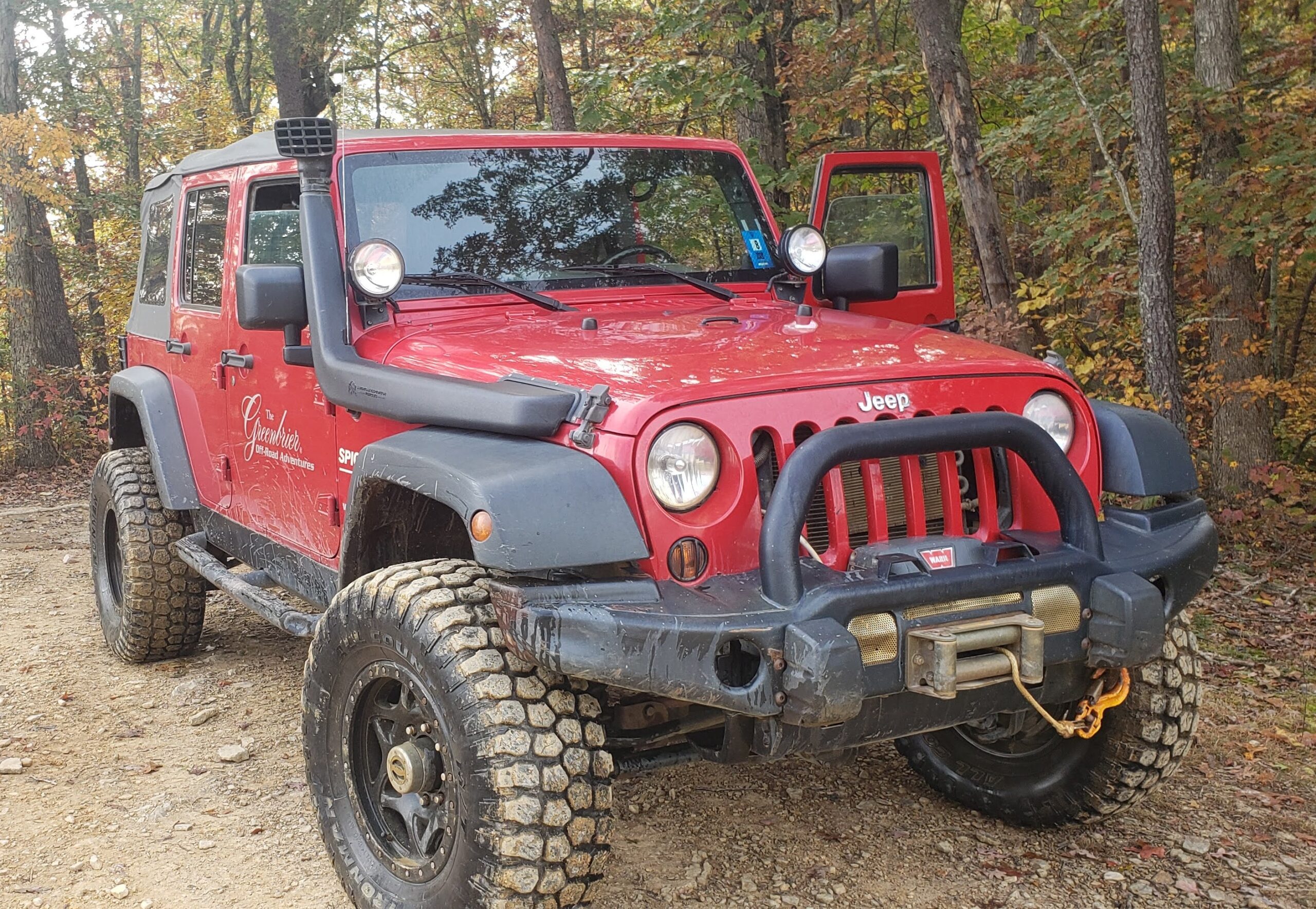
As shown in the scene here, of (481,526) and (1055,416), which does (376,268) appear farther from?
(1055,416)

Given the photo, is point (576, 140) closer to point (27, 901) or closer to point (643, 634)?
point (643, 634)

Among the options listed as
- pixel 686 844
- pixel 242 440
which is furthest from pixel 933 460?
pixel 242 440

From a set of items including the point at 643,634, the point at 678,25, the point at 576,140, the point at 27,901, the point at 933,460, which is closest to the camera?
the point at 643,634

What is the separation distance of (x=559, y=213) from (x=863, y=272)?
41.9 inches

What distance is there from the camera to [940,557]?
2695mm

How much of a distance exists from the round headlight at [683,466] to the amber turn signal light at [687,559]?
76mm

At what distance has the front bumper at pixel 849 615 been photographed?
7.75 feet

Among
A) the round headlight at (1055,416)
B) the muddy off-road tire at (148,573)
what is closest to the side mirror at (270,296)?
the muddy off-road tire at (148,573)

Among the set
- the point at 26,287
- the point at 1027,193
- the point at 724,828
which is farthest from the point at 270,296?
the point at 1027,193

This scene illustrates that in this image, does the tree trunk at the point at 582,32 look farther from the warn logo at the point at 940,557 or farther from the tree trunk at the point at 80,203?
the warn logo at the point at 940,557

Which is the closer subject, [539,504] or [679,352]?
[539,504]

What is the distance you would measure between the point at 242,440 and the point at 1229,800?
361cm

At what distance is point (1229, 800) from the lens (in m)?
3.72

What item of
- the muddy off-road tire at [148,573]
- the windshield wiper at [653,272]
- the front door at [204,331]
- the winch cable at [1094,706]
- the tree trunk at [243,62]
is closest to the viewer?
the winch cable at [1094,706]
